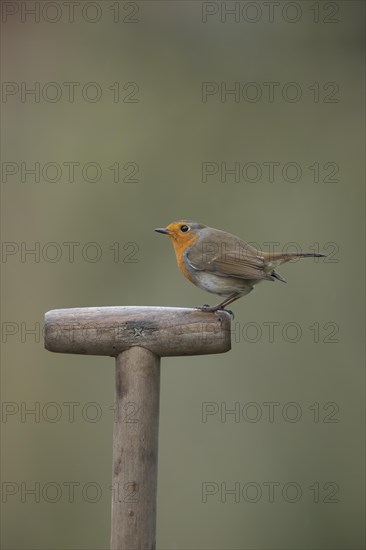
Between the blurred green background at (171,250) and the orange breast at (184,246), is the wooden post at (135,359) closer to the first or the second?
the orange breast at (184,246)

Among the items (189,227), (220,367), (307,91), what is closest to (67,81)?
(307,91)

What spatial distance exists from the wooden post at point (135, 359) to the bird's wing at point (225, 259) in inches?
15.8

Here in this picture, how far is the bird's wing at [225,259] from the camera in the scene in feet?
10.4

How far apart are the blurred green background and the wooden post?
2.35m

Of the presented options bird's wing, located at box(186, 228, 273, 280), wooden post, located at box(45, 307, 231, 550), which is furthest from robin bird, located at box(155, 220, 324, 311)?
wooden post, located at box(45, 307, 231, 550)

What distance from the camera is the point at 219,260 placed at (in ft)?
10.4

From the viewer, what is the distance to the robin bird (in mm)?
3164

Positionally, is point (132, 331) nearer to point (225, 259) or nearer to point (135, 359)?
point (135, 359)

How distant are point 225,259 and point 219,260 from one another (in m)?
0.03

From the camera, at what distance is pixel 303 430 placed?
205 inches

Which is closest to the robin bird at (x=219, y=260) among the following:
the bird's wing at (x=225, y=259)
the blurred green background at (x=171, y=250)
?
the bird's wing at (x=225, y=259)

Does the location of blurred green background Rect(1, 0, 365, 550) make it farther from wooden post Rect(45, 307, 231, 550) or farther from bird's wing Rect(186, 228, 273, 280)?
wooden post Rect(45, 307, 231, 550)

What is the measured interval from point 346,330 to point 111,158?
1.85 meters

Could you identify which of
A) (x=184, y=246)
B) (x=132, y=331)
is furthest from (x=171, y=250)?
(x=132, y=331)
